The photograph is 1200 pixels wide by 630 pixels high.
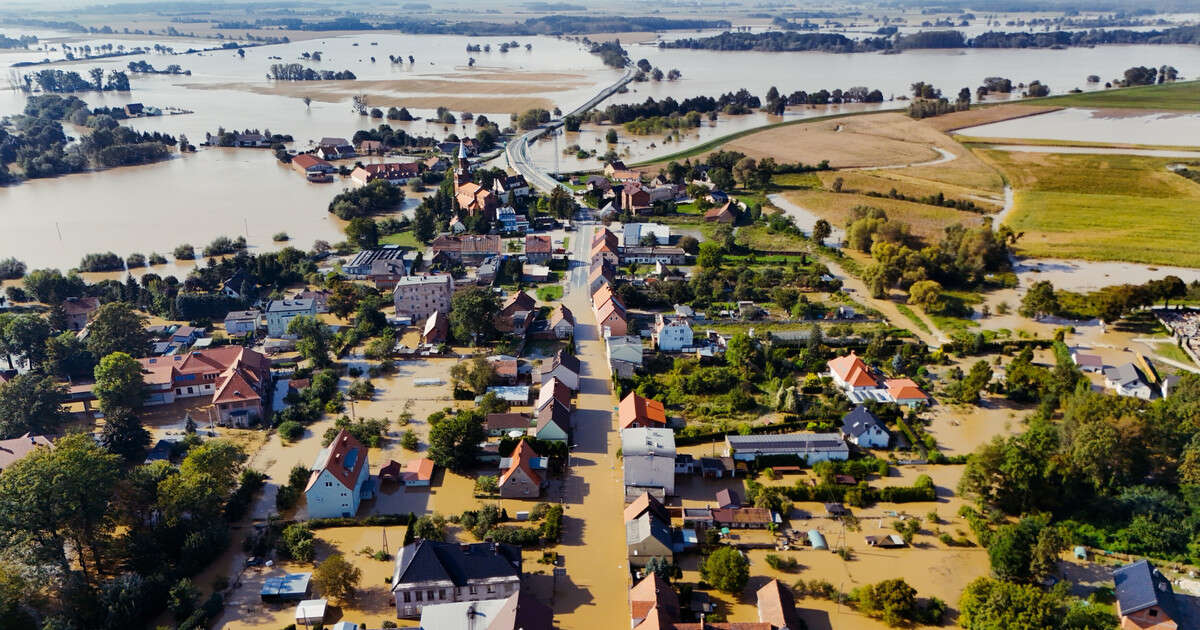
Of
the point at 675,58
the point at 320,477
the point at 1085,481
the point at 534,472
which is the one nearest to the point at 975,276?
the point at 1085,481

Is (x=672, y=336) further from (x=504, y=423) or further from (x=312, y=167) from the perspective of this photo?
(x=312, y=167)

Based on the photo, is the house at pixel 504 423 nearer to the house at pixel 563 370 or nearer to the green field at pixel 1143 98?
the house at pixel 563 370

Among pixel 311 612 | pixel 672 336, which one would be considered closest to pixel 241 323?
pixel 672 336

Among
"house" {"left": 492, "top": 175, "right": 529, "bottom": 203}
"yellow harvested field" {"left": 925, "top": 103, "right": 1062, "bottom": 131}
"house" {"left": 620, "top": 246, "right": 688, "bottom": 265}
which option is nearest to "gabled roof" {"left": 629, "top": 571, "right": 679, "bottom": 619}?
"house" {"left": 620, "top": 246, "right": 688, "bottom": 265}

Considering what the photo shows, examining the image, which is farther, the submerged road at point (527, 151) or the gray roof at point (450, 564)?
the submerged road at point (527, 151)

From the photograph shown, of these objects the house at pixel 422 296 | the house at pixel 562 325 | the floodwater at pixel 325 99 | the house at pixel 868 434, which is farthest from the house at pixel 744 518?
the floodwater at pixel 325 99

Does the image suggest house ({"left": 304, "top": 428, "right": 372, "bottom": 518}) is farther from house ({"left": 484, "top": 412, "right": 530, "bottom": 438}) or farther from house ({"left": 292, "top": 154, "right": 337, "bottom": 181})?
house ({"left": 292, "top": 154, "right": 337, "bottom": 181})

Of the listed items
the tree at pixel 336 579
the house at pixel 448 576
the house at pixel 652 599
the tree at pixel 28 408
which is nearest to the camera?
the house at pixel 652 599
